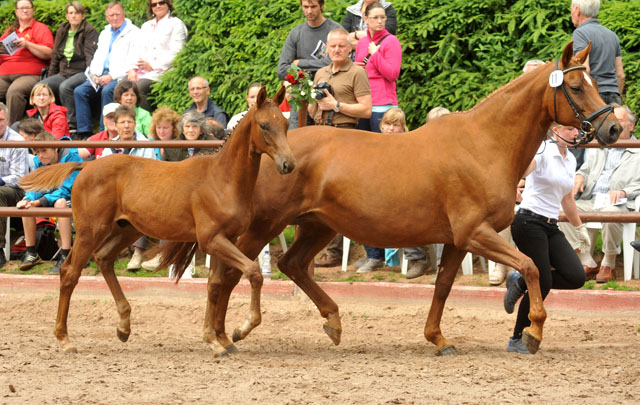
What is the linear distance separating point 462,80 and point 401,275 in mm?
2496

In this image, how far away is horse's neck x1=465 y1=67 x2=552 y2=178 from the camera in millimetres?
6414

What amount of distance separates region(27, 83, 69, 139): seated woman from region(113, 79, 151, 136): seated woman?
36.5 inches

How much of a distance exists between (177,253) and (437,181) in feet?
7.15

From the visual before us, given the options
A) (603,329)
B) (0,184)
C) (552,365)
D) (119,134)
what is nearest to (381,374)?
(552,365)

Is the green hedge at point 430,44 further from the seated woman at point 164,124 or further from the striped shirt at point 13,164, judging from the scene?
the striped shirt at point 13,164

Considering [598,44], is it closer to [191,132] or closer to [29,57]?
[191,132]

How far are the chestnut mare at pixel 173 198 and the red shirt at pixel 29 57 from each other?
618cm

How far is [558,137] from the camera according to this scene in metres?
6.70

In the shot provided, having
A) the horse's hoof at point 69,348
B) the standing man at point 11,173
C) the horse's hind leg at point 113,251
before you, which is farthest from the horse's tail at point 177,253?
the standing man at point 11,173

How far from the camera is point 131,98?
1099 centimetres

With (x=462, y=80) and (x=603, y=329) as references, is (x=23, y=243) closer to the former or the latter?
(x=462, y=80)

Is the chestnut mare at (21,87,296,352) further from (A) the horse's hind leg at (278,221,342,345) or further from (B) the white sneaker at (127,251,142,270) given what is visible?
(B) the white sneaker at (127,251,142,270)

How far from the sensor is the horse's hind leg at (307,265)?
7094 millimetres

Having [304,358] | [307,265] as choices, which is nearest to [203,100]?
[307,265]
